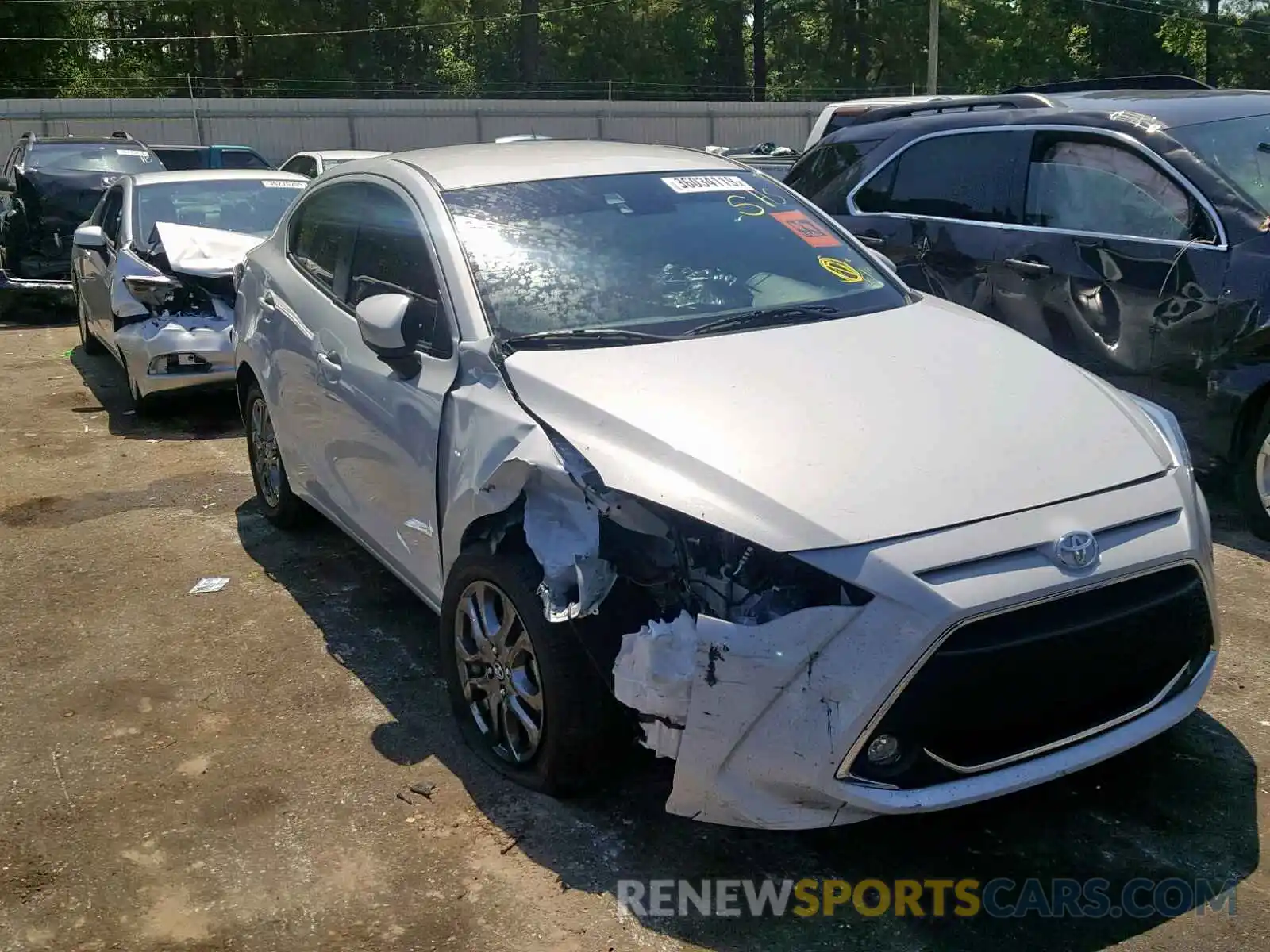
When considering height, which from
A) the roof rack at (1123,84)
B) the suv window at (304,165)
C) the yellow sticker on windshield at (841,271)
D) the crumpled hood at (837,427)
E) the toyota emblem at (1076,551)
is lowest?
the toyota emblem at (1076,551)

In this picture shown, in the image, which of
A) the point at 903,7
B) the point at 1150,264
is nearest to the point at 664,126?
the point at 903,7

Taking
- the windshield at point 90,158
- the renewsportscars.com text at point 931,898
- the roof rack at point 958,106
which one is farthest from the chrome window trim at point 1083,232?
the windshield at point 90,158

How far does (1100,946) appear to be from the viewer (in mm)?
2803

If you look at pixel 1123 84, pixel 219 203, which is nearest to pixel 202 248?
pixel 219 203

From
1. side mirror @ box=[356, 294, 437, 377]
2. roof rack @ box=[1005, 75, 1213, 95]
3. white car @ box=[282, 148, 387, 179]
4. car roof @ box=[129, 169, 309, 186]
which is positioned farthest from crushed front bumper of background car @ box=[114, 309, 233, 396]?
white car @ box=[282, 148, 387, 179]

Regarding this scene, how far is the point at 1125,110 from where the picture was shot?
19.3ft

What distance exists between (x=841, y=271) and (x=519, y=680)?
188cm

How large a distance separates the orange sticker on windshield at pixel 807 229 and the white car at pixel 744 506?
0.04 metres

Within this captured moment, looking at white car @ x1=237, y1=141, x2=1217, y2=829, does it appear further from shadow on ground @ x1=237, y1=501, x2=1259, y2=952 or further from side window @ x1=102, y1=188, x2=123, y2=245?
side window @ x1=102, y1=188, x2=123, y2=245

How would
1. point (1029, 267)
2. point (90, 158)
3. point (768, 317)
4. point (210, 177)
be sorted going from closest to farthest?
point (768, 317) < point (1029, 267) < point (210, 177) < point (90, 158)

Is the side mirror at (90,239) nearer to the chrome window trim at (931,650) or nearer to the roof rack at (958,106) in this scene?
the roof rack at (958,106)

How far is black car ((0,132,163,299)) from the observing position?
12.4 metres

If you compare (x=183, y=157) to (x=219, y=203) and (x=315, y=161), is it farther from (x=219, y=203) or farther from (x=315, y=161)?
(x=219, y=203)

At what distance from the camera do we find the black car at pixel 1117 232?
5.20 metres
